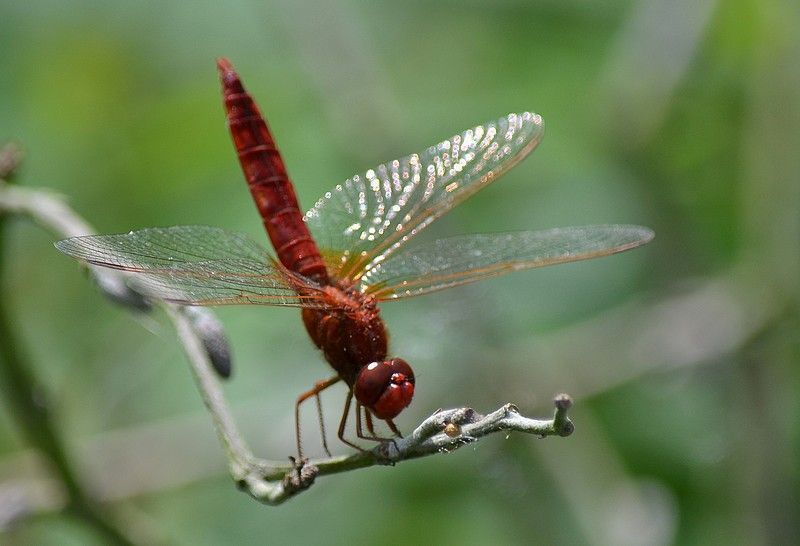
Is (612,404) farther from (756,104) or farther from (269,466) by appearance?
(269,466)

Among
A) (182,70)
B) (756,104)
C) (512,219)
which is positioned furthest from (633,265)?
(182,70)

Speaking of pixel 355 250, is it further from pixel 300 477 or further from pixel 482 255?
pixel 300 477

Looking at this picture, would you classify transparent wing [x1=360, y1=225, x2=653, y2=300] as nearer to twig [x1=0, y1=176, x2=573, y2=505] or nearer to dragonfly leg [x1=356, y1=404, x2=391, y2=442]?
dragonfly leg [x1=356, y1=404, x2=391, y2=442]

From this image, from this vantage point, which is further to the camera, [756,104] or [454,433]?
[756,104]

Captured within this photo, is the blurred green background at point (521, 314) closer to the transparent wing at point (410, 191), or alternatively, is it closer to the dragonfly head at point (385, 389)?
the transparent wing at point (410, 191)

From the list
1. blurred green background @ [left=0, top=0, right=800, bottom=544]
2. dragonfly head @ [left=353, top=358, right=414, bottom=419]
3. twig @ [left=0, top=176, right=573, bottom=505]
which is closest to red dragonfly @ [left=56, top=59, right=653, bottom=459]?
dragonfly head @ [left=353, top=358, right=414, bottom=419]

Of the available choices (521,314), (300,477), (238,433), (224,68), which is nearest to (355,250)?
(224,68)
